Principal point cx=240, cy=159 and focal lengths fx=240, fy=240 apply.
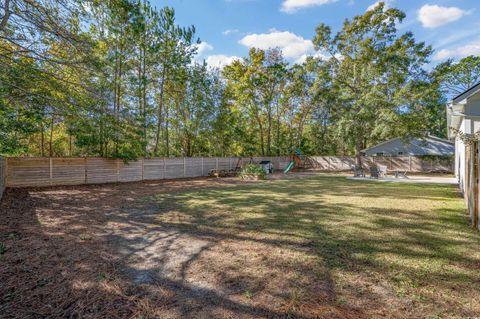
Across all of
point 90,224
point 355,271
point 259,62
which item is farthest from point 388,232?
point 259,62

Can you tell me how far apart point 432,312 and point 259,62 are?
25786 mm

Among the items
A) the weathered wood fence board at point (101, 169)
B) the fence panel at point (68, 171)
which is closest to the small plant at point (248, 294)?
the weathered wood fence board at point (101, 169)

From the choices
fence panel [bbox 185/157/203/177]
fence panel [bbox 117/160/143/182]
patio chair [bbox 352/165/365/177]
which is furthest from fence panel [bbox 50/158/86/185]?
patio chair [bbox 352/165/365/177]

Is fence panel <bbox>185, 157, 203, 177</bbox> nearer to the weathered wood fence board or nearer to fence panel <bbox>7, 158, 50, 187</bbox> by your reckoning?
the weathered wood fence board

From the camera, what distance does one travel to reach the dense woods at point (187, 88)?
6.76 meters

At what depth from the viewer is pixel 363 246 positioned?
3.69 m

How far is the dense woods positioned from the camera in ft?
22.2

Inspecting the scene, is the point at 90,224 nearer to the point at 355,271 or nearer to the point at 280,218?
the point at 280,218

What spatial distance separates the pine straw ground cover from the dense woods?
4.23m

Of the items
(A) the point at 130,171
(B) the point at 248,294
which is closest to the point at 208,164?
(A) the point at 130,171

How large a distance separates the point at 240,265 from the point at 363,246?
78.4 inches

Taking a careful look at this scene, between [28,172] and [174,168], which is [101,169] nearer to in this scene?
[28,172]

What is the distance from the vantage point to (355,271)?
2.86 m

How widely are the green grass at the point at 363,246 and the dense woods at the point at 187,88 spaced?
5174 mm
